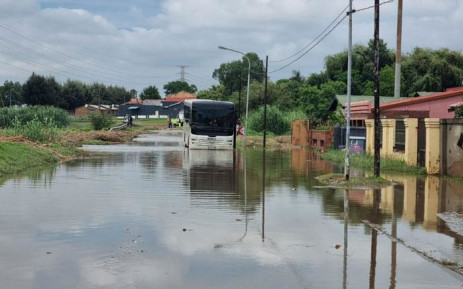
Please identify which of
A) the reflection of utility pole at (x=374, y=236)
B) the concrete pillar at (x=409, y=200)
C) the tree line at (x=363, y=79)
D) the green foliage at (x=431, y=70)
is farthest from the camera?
the green foliage at (x=431, y=70)

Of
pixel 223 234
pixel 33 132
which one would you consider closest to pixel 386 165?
pixel 223 234

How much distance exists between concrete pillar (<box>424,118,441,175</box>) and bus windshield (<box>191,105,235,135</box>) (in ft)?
61.2

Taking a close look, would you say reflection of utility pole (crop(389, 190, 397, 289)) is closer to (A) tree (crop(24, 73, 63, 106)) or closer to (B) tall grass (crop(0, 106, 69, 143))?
(B) tall grass (crop(0, 106, 69, 143))

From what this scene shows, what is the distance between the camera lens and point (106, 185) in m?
19.3

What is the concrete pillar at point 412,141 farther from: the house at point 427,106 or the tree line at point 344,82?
the tree line at point 344,82

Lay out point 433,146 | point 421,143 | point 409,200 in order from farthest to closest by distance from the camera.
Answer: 1. point 421,143
2. point 433,146
3. point 409,200

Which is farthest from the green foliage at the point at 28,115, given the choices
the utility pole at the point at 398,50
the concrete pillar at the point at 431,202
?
the concrete pillar at the point at 431,202

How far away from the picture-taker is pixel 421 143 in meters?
26.1

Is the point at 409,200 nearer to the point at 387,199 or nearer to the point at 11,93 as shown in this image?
the point at 387,199

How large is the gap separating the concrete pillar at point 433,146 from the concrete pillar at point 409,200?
1757 mm

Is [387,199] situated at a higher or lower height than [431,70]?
lower

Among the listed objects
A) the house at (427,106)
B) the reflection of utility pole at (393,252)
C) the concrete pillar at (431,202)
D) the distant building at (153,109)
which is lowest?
the reflection of utility pole at (393,252)

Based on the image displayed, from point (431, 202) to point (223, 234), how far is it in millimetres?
7405

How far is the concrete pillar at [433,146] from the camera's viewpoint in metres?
24.4
